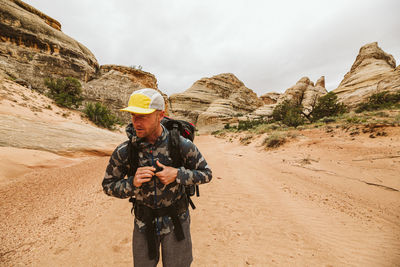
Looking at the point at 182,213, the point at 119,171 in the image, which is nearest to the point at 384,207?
the point at 182,213

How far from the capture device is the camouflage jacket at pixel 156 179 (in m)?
1.38

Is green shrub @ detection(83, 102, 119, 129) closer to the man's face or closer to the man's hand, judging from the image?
the man's face

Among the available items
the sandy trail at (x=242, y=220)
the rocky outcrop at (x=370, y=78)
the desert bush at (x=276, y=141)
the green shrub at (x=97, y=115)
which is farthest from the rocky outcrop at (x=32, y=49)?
the rocky outcrop at (x=370, y=78)

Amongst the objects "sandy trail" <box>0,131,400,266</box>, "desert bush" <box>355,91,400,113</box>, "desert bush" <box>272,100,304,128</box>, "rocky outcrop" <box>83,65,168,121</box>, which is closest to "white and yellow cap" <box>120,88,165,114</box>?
"sandy trail" <box>0,131,400,266</box>

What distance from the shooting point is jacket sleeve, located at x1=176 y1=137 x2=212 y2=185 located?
137 cm

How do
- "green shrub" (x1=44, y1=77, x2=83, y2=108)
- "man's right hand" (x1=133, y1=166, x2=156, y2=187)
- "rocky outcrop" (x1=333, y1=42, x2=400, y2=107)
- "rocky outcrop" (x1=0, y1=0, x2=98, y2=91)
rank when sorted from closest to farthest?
1. "man's right hand" (x1=133, y1=166, x2=156, y2=187)
2. "green shrub" (x1=44, y1=77, x2=83, y2=108)
3. "rocky outcrop" (x1=0, y1=0, x2=98, y2=91)
4. "rocky outcrop" (x1=333, y1=42, x2=400, y2=107)

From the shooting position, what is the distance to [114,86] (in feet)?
87.0

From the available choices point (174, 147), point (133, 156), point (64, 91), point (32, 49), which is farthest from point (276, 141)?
point (32, 49)

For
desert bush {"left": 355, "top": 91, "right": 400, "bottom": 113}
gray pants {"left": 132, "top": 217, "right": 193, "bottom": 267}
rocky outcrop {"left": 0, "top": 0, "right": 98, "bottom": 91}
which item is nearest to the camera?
gray pants {"left": 132, "top": 217, "right": 193, "bottom": 267}

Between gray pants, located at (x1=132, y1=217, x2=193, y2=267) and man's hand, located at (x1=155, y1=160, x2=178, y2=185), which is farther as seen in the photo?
gray pants, located at (x1=132, y1=217, x2=193, y2=267)

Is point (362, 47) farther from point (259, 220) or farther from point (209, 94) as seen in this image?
point (259, 220)

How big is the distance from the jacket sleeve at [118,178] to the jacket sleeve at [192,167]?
0.52m

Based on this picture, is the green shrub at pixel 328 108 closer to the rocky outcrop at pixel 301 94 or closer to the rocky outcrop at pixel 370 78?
the rocky outcrop at pixel 370 78

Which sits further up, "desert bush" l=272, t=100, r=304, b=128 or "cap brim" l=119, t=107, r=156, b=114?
"desert bush" l=272, t=100, r=304, b=128
